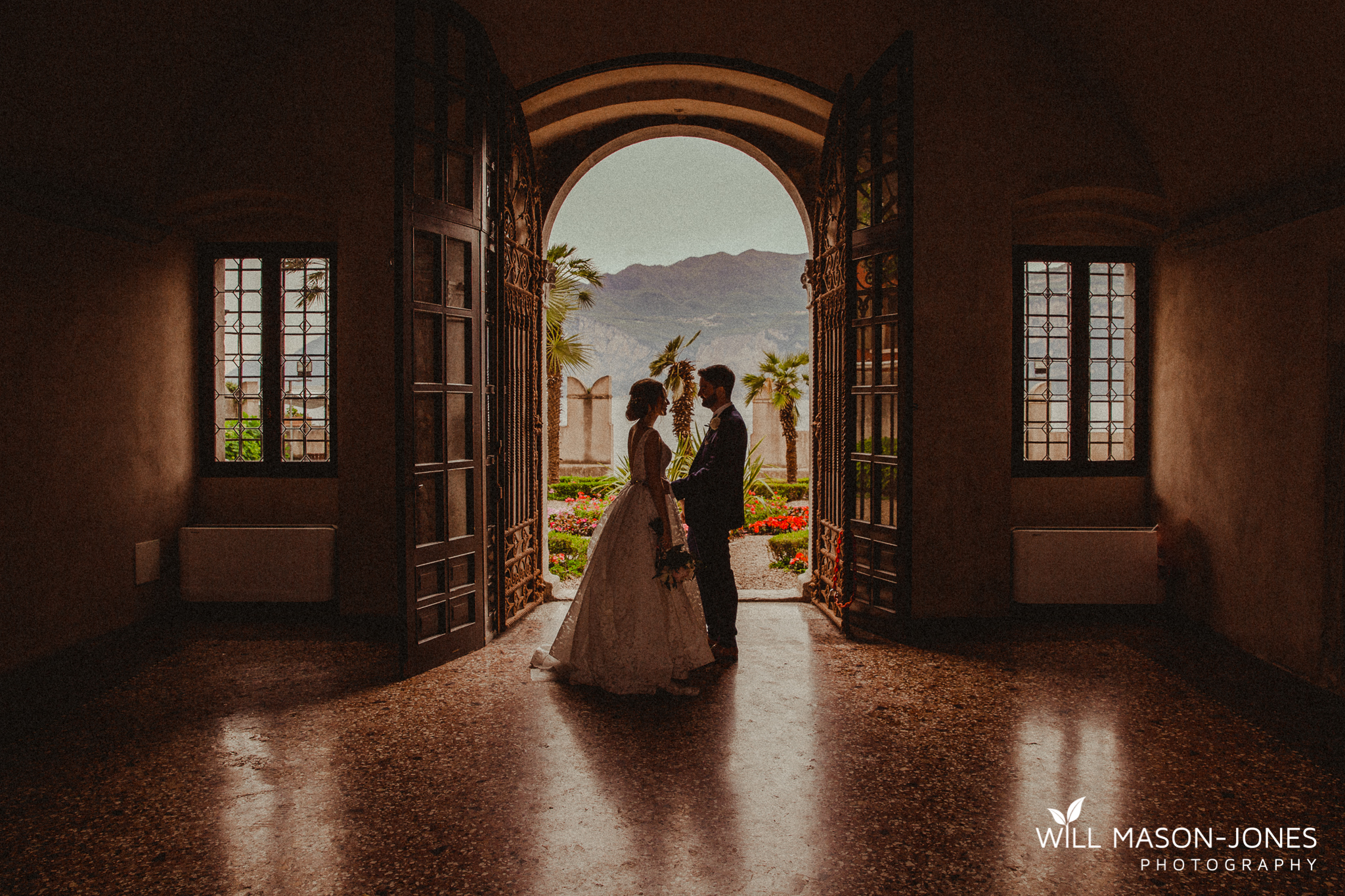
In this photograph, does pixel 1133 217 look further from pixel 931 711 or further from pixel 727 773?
pixel 727 773

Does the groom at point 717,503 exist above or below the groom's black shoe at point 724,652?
above

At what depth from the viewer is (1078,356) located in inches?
222

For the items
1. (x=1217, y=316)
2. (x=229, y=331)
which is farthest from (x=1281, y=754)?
(x=229, y=331)

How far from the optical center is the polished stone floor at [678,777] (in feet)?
7.75

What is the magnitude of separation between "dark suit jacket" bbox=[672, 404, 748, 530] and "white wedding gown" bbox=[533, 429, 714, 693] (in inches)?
8.8

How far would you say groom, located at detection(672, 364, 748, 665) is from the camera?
4.32m

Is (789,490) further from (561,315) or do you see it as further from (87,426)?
(87,426)

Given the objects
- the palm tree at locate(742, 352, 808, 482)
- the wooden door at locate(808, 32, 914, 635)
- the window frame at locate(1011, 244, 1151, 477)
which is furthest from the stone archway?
the palm tree at locate(742, 352, 808, 482)

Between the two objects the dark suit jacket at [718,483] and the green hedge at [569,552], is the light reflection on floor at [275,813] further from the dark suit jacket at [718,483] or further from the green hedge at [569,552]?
the green hedge at [569,552]

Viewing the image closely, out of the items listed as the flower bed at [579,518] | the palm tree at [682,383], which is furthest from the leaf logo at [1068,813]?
the palm tree at [682,383]

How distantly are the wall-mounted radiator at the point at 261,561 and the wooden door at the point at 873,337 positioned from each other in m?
3.66

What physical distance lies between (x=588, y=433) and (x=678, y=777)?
12.0 m

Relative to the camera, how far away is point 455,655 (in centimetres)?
448

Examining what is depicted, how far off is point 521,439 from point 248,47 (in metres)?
3.26
